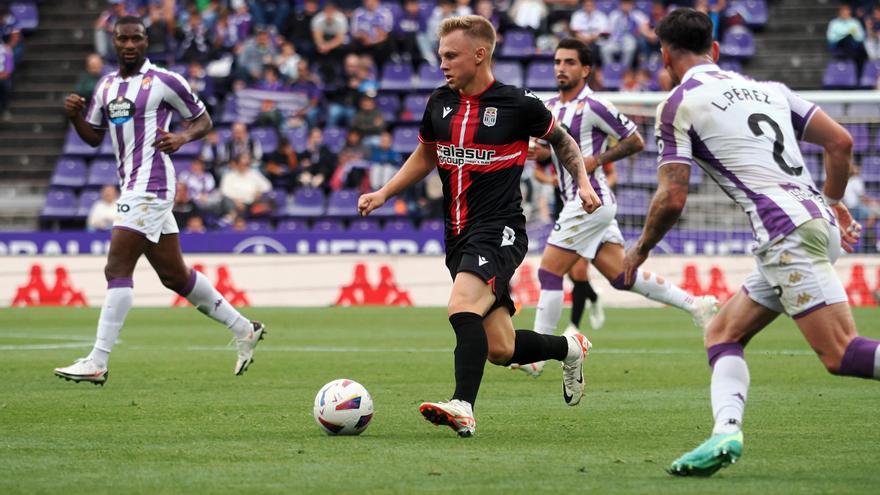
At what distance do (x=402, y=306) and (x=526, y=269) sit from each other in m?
2.02

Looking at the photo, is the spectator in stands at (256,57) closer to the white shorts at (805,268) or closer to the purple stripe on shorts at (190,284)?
the purple stripe on shorts at (190,284)

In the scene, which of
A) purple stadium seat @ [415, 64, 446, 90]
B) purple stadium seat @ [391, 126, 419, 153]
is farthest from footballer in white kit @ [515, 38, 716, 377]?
purple stadium seat @ [415, 64, 446, 90]

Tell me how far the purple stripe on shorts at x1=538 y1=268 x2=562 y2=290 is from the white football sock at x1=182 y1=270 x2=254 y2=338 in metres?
2.44

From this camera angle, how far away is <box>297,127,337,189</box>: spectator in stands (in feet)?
82.2

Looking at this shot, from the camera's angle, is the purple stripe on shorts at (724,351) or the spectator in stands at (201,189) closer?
the purple stripe on shorts at (724,351)

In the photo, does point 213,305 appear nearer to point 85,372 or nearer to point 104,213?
point 85,372

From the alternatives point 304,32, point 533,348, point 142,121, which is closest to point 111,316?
point 142,121

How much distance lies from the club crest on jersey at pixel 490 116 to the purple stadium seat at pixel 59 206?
19.0 metres

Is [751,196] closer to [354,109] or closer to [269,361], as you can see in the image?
[269,361]

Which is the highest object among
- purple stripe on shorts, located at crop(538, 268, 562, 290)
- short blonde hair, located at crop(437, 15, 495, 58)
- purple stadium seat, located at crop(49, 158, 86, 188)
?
short blonde hair, located at crop(437, 15, 495, 58)

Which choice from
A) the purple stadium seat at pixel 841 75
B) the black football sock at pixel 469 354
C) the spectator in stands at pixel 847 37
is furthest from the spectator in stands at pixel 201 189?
the black football sock at pixel 469 354

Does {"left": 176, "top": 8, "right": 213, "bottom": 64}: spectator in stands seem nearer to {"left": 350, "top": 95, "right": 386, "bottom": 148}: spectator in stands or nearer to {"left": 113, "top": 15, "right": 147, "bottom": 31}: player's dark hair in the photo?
{"left": 350, "top": 95, "right": 386, "bottom": 148}: spectator in stands

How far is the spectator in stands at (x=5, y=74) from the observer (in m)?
29.0

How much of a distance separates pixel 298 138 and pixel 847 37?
1032 centimetres
